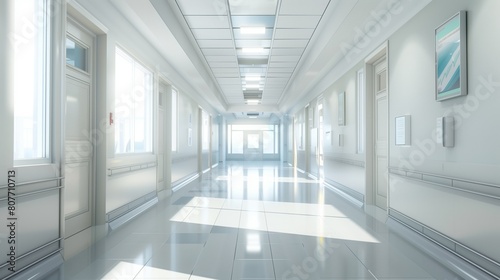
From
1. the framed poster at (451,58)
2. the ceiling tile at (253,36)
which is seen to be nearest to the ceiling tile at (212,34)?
the ceiling tile at (253,36)

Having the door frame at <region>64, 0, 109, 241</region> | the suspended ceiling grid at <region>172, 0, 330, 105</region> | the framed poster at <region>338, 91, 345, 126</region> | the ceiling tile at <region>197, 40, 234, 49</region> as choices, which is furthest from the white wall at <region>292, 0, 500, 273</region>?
the door frame at <region>64, 0, 109, 241</region>

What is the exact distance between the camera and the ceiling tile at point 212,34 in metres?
7.50

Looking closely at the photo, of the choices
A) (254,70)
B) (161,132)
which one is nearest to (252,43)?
(254,70)

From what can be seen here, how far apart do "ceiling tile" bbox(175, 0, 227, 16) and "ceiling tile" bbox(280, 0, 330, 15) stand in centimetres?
112

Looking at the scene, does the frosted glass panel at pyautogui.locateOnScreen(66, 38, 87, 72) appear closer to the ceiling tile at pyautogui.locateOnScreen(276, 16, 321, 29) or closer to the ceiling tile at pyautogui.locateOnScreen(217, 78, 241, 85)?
the ceiling tile at pyautogui.locateOnScreen(276, 16, 321, 29)

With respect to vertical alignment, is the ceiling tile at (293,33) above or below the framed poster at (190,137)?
above

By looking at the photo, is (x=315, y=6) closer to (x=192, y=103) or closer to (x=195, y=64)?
(x=195, y=64)

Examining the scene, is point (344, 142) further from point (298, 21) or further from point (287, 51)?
point (298, 21)

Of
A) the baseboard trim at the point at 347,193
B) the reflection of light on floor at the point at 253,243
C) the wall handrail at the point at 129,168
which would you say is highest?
the wall handrail at the point at 129,168

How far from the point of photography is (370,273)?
3543 millimetres

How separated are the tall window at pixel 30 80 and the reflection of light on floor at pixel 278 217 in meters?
2.98

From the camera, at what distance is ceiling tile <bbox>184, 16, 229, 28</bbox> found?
22.1 ft

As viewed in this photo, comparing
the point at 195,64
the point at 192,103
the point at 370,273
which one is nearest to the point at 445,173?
the point at 370,273

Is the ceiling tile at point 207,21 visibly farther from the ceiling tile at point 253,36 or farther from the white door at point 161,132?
the white door at point 161,132
